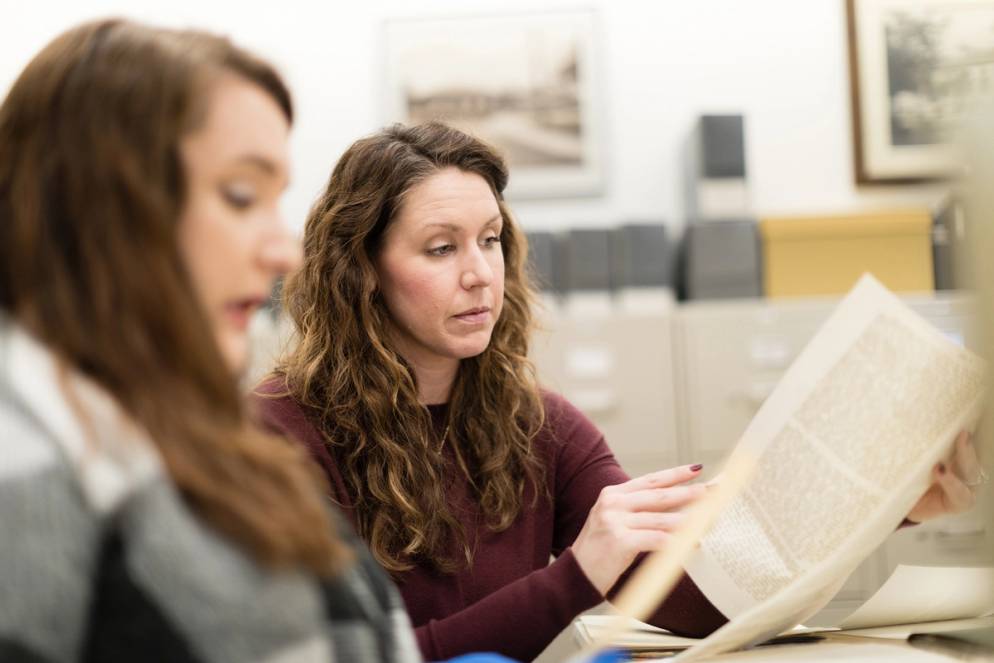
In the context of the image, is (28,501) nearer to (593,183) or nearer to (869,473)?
(869,473)

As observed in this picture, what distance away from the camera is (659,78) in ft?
10.2

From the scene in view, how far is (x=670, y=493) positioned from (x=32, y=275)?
0.64 m

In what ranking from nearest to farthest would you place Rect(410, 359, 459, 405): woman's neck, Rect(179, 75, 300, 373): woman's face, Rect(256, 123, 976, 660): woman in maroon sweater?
1. Rect(179, 75, 300, 373): woman's face
2. Rect(256, 123, 976, 660): woman in maroon sweater
3. Rect(410, 359, 459, 405): woman's neck

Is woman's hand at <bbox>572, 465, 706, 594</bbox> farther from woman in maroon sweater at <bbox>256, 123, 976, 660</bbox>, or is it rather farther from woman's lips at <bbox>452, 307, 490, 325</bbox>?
woman's lips at <bbox>452, 307, 490, 325</bbox>

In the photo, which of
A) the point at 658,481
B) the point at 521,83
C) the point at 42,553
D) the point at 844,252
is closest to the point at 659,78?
the point at 521,83

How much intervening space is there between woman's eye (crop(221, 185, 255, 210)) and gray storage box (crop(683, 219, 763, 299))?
2260 mm

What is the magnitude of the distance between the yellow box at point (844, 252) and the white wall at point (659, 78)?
380mm

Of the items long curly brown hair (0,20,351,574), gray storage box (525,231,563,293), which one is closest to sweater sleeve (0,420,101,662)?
long curly brown hair (0,20,351,574)

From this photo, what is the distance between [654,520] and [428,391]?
46 centimetres

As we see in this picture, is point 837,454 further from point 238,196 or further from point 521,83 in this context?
point 521,83

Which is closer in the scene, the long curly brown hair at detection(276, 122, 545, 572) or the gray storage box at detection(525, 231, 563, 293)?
the long curly brown hair at detection(276, 122, 545, 572)

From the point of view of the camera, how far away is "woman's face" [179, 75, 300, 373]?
58 centimetres

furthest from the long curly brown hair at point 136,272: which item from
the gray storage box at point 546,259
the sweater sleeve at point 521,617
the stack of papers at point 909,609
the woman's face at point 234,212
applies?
the gray storage box at point 546,259

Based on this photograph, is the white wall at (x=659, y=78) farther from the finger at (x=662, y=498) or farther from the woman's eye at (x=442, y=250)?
the finger at (x=662, y=498)
